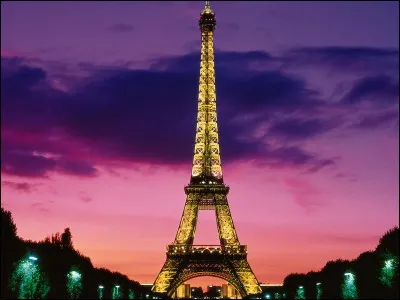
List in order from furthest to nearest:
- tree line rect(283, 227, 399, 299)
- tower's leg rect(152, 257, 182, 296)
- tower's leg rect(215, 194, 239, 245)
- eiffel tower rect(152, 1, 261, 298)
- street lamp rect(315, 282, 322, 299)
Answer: tower's leg rect(215, 194, 239, 245), eiffel tower rect(152, 1, 261, 298), tower's leg rect(152, 257, 182, 296), street lamp rect(315, 282, 322, 299), tree line rect(283, 227, 399, 299)

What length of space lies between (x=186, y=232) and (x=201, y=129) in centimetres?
1665

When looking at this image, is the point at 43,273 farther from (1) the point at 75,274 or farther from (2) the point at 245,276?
(2) the point at 245,276

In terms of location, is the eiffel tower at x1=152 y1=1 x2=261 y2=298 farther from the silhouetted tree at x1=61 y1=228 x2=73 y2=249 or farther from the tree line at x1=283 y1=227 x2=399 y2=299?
the silhouetted tree at x1=61 y1=228 x2=73 y2=249

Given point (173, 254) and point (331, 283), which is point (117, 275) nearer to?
point (173, 254)

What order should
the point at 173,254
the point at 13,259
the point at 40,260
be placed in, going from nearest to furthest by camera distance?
the point at 13,259, the point at 40,260, the point at 173,254

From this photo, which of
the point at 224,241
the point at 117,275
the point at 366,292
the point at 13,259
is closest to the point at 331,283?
the point at 366,292

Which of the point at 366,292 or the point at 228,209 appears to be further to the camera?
the point at 228,209

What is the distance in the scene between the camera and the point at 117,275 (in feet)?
372

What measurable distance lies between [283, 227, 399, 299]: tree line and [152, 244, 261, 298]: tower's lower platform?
9.66 metres

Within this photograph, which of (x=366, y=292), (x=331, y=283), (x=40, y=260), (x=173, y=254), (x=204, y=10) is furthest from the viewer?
(x=204, y=10)

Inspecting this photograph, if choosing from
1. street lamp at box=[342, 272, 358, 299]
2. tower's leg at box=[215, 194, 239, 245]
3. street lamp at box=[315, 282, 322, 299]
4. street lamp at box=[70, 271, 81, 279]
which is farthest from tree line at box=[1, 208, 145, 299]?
street lamp at box=[342, 272, 358, 299]

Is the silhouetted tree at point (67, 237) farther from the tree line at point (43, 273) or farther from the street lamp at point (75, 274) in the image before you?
the street lamp at point (75, 274)

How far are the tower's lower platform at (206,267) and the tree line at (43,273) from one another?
1220 centimetres

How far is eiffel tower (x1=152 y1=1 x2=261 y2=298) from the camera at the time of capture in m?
114
